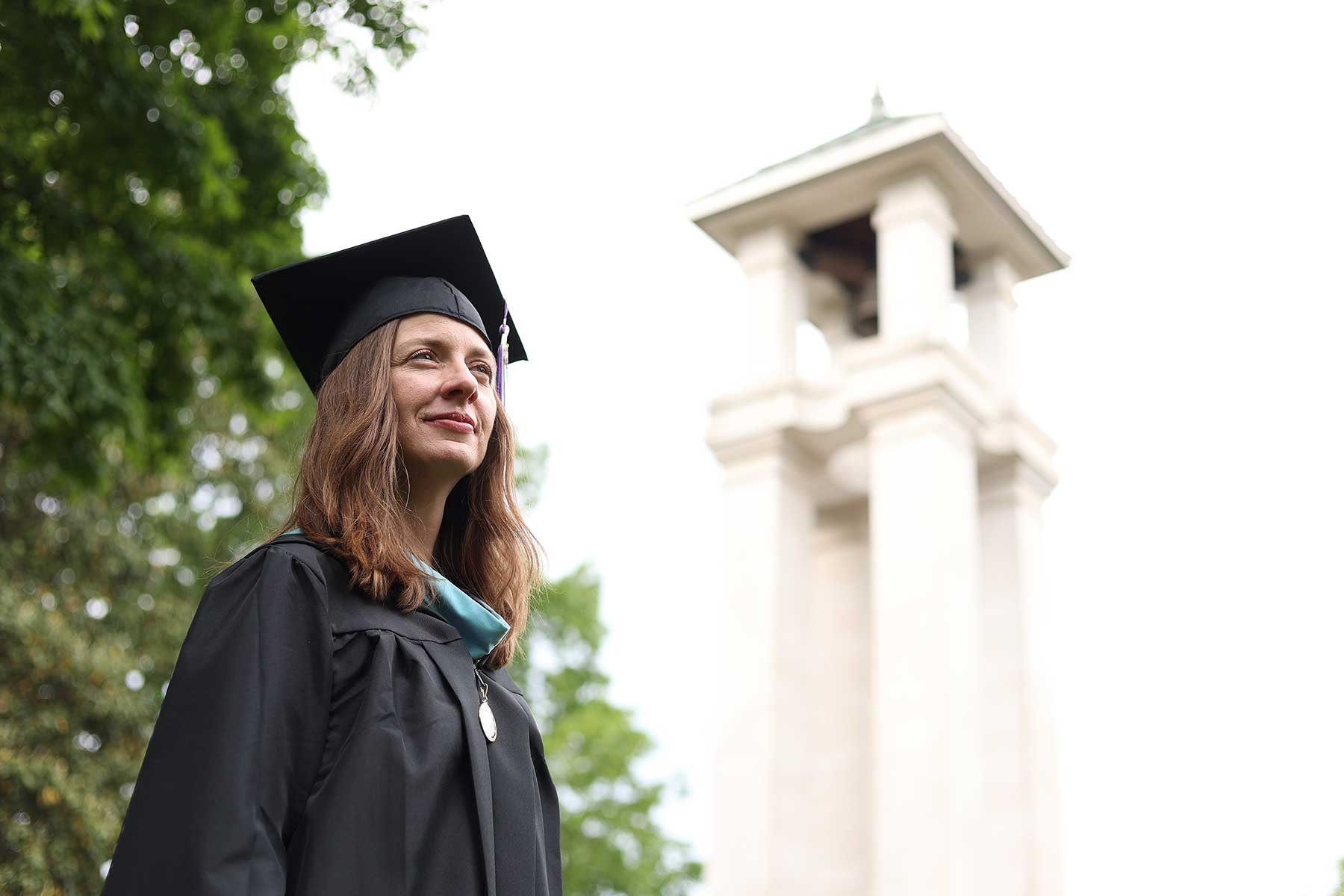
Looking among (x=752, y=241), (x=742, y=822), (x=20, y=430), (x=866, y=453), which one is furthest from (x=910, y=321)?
(x=20, y=430)

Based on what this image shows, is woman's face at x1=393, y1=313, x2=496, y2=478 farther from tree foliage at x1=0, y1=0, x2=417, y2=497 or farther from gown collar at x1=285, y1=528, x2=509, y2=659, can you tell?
tree foliage at x1=0, y1=0, x2=417, y2=497

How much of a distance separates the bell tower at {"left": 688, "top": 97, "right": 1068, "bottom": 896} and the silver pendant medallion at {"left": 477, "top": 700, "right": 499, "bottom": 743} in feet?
26.0

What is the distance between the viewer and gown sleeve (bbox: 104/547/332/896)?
5.80 feet

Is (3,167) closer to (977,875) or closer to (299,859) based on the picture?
(299,859)

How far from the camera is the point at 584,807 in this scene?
16.5m

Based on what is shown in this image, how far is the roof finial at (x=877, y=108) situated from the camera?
45.1ft

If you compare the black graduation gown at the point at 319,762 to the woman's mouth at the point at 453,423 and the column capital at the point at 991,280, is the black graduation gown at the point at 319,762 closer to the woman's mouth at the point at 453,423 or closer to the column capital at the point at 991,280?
the woman's mouth at the point at 453,423

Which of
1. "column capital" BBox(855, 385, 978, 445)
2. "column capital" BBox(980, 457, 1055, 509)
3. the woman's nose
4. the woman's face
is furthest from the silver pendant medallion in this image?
"column capital" BBox(980, 457, 1055, 509)

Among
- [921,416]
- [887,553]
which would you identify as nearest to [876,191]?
[921,416]

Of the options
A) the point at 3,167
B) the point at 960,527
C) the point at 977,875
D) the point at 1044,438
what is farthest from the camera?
the point at 1044,438

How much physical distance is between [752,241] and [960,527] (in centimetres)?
376

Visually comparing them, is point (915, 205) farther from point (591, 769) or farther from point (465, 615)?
point (465, 615)

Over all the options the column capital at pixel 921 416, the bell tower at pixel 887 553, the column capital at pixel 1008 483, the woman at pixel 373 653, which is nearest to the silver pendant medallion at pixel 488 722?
the woman at pixel 373 653

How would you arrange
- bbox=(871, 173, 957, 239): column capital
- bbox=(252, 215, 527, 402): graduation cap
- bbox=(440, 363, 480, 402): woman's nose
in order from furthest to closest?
bbox=(871, 173, 957, 239): column capital, bbox=(252, 215, 527, 402): graduation cap, bbox=(440, 363, 480, 402): woman's nose
